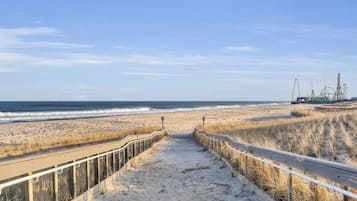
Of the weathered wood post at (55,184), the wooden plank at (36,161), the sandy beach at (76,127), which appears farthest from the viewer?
the sandy beach at (76,127)

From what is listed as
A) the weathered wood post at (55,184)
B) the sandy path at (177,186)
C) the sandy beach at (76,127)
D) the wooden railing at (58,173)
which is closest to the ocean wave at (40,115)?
the sandy beach at (76,127)

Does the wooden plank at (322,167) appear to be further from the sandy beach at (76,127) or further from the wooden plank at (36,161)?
the sandy beach at (76,127)

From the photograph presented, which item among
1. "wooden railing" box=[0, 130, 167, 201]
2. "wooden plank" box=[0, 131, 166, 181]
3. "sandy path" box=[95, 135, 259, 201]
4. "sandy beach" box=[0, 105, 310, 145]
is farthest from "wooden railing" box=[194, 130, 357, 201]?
"sandy beach" box=[0, 105, 310, 145]

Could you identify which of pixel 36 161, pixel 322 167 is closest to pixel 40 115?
pixel 36 161

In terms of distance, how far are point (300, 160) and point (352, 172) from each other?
1742 millimetres

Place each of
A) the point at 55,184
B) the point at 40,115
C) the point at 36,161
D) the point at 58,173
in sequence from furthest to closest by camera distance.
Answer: the point at 40,115 → the point at 58,173 → the point at 55,184 → the point at 36,161

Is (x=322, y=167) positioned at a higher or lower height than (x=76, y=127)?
higher

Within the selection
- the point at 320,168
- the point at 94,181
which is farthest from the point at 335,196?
the point at 94,181

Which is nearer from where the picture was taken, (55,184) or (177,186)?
(55,184)

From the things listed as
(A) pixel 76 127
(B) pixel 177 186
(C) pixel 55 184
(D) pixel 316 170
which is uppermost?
(D) pixel 316 170

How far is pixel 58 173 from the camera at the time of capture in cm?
789

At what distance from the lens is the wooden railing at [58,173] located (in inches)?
243

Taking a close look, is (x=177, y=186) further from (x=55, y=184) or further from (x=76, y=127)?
(x=76, y=127)

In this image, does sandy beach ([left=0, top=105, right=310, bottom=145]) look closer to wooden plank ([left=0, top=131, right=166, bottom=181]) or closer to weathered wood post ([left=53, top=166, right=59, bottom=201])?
wooden plank ([left=0, top=131, right=166, bottom=181])
